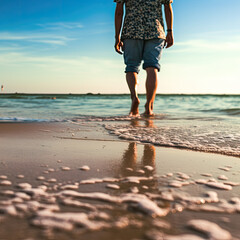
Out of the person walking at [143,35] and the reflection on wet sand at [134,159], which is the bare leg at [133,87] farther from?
the reflection on wet sand at [134,159]

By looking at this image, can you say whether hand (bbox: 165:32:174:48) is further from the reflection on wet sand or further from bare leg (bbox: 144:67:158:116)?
the reflection on wet sand

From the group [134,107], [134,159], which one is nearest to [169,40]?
[134,107]

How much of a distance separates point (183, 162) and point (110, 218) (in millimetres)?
766

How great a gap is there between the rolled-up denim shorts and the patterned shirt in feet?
0.26

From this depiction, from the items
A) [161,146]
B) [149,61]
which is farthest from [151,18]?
[161,146]

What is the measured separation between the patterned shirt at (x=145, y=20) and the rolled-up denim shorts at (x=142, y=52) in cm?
8

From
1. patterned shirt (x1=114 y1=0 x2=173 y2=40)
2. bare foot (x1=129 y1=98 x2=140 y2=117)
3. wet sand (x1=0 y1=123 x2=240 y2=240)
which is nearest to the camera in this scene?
wet sand (x1=0 y1=123 x2=240 y2=240)

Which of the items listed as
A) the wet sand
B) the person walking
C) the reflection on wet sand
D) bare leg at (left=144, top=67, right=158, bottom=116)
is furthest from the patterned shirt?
the wet sand

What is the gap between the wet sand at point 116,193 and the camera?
0.75 m

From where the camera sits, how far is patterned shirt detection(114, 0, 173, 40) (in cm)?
378

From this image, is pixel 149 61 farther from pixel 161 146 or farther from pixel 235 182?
pixel 235 182

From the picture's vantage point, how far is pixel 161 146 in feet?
6.35

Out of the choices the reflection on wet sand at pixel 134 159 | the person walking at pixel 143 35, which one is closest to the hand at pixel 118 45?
the person walking at pixel 143 35

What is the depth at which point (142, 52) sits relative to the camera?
156 inches
